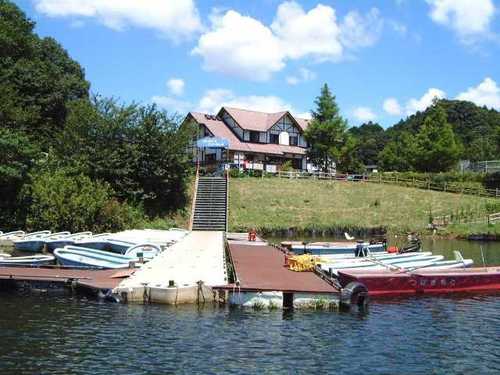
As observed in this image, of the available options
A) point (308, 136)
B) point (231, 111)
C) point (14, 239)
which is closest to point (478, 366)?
point (14, 239)

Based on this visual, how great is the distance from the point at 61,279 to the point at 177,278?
4023 mm

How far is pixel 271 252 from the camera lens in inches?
1085

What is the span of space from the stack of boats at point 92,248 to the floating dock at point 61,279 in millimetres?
1710

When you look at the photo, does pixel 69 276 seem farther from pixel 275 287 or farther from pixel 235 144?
pixel 235 144

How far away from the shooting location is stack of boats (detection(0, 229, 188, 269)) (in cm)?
2302

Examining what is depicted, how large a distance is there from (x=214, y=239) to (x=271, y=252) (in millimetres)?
5752

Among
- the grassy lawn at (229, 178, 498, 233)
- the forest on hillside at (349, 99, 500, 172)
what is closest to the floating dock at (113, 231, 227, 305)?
the grassy lawn at (229, 178, 498, 233)

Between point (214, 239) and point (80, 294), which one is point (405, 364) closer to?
point (80, 294)

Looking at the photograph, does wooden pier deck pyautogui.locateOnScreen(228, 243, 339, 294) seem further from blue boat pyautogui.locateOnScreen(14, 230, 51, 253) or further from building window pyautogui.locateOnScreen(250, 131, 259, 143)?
building window pyautogui.locateOnScreen(250, 131, 259, 143)

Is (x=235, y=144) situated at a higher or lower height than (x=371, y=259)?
higher

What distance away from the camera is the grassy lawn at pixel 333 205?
44188 mm

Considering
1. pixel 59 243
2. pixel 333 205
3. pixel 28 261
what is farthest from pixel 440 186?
pixel 28 261

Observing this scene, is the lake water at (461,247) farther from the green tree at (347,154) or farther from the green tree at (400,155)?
the green tree at (400,155)

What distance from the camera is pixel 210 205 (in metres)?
44.6
